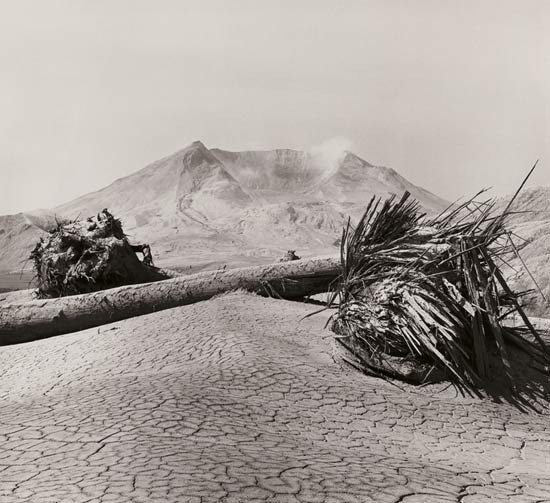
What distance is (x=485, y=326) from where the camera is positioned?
5914 millimetres

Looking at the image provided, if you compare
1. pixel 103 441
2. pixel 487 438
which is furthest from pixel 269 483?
pixel 487 438

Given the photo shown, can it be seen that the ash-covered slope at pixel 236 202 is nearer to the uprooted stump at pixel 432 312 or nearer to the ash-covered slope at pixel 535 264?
the ash-covered slope at pixel 535 264

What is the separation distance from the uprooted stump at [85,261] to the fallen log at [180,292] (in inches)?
23.9

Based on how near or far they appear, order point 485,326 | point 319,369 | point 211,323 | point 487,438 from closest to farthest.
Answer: point 487,438
point 319,369
point 485,326
point 211,323

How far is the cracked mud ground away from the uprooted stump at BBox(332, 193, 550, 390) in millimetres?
223

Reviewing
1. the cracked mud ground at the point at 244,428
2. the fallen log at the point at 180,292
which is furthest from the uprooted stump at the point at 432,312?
the fallen log at the point at 180,292

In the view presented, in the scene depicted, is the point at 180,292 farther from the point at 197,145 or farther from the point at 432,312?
the point at 197,145

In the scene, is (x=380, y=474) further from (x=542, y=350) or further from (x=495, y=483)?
(x=542, y=350)

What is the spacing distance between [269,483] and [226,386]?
1.74 metres

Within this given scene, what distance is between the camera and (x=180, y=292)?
7930 mm

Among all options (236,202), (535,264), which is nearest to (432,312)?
(535,264)

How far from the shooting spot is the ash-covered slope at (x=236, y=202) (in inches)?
1380

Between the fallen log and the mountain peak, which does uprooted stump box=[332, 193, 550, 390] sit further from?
the mountain peak

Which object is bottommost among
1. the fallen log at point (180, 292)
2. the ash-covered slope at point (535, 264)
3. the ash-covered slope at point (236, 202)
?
the ash-covered slope at point (236, 202)
